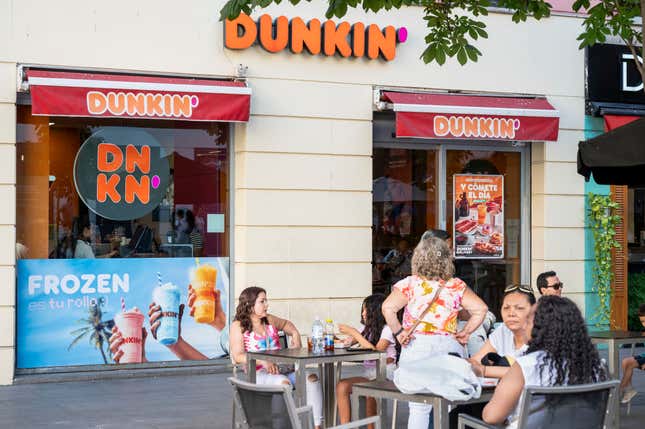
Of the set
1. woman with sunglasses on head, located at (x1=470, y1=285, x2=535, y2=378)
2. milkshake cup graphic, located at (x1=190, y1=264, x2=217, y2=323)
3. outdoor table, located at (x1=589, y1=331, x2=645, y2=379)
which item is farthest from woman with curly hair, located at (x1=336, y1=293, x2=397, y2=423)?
milkshake cup graphic, located at (x1=190, y1=264, x2=217, y2=323)

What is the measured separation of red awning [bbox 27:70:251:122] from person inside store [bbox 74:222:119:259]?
1442 mm

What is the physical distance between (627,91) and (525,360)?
9.38 meters

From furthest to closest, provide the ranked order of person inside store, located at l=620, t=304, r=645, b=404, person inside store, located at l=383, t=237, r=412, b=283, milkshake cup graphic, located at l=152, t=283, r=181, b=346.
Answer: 1. person inside store, located at l=383, t=237, r=412, b=283
2. milkshake cup graphic, located at l=152, t=283, r=181, b=346
3. person inside store, located at l=620, t=304, r=645, b=404

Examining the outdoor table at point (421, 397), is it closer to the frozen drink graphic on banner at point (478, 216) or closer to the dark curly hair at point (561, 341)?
the dark curly hair at point (561, 341)

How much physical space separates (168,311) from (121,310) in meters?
0.54

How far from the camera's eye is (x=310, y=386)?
8.41m

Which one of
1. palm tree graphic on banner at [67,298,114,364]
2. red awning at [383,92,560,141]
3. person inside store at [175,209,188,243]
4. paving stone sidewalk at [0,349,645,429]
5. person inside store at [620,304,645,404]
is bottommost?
paving stone sidewalk at [0,349,645,429]

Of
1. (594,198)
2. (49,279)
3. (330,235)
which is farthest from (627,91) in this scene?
(49,279)

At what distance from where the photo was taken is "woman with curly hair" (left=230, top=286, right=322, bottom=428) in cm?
843

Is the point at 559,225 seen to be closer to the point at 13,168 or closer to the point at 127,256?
the point at 127,256

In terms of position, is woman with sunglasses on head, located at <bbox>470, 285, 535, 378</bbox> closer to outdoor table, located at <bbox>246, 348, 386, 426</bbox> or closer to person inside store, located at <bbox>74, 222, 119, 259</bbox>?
outdoor table, located at <bbox>246, 348, 386, 426</bbox>

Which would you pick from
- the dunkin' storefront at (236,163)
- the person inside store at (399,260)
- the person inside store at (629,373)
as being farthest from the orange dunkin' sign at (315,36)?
the person inside store at (629,373)

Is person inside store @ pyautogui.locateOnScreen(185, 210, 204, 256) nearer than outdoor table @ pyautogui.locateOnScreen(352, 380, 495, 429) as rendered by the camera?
No

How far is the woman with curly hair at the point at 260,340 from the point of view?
843 cm
